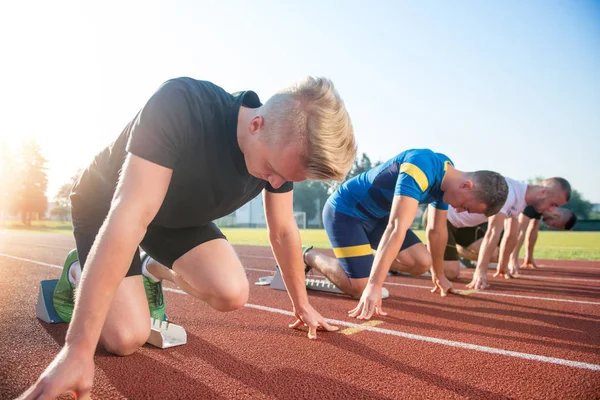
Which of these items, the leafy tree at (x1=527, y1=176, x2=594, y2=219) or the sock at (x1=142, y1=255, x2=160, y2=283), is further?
the leafy tree at (x1=527, y1=176, x2=594, y2=219)

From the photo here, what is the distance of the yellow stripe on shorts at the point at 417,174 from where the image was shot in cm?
381

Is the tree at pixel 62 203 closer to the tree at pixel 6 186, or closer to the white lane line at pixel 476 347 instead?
the tree at pixel 6 186

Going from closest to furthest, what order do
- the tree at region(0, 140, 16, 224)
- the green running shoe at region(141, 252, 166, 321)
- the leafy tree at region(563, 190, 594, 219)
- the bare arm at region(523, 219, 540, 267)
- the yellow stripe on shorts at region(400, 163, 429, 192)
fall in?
1. the green running shoe at region(141, 252, 166, 321)
2. the yellow stripe on shorts at region(400, 163, 429, 192)
3. the bare arm at region(523, 219, 540, 267)
4. the tree at region(0, 140, 16, 224)
5. the leafy tree at region(563, 190, 594, 219)

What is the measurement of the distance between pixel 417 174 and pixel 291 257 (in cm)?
157

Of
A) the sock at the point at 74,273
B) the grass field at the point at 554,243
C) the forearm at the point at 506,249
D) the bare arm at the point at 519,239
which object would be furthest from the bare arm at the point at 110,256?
the grass field at the point at 554,243

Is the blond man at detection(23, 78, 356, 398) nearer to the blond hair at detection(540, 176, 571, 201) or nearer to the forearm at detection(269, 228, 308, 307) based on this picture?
the forearm at detection(269, 228, 308, 307)

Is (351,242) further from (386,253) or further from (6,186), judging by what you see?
(6,186)

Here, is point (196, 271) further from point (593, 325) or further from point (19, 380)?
point (593, 325)

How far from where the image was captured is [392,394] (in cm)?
221

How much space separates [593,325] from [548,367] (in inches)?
61.7

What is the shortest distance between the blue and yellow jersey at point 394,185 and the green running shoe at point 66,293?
2.79 m

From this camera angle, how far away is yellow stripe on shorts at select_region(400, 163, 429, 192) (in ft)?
12.5

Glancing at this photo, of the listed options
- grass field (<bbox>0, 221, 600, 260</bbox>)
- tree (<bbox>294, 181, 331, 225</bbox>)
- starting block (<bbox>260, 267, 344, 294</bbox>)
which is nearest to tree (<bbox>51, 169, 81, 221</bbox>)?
tree (<bbox>294, 181, 331, 225</bbox>)

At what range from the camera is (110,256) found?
1563mm
